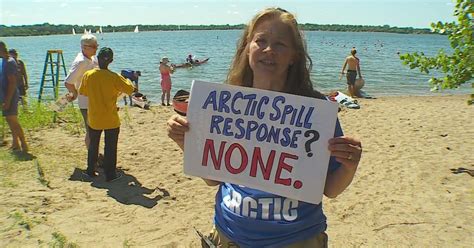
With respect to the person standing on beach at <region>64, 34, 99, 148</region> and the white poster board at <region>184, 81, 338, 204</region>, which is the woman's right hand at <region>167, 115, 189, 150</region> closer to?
the white poster board at <region>184, 81, 338, 204</region>

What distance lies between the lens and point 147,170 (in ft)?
23.3

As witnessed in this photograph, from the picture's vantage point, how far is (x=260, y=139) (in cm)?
204

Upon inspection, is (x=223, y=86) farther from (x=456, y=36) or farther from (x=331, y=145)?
(x=456, y=36)

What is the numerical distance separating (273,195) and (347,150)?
0.43 meters

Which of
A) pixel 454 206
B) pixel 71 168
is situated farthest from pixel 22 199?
pixel 454 206

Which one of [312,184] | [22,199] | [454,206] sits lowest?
[22,199]

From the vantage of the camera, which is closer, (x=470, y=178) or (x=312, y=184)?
(x=312, y=184)

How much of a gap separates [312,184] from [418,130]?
370 inches

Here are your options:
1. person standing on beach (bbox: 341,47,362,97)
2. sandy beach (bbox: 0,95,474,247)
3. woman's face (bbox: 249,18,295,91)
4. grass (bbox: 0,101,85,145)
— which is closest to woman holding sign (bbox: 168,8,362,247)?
woman's face (bbox: 249,18,295,91)

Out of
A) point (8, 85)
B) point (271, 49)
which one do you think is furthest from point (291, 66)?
point (8, 85)

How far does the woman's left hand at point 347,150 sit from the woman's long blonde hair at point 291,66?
341 millimetres

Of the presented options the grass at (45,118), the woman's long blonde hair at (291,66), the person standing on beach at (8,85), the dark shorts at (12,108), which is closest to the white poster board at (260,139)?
the woman's long blonde hair at (291,66)

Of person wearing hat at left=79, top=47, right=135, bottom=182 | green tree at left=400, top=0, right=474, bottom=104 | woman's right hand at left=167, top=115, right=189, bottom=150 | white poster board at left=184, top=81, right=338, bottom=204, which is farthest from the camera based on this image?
person wearing hat at left=79, top=47, right=135, bottom=182

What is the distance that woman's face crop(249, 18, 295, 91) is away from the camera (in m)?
1.95
